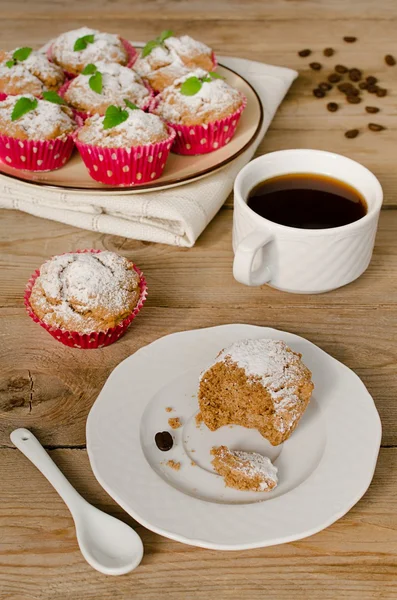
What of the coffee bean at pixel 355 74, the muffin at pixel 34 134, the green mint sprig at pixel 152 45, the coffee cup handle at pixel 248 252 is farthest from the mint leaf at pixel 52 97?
the coffee bean at pixel 355 74

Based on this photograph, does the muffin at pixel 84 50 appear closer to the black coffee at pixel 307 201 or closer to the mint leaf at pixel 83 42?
the mint leaf at pixel 83 42

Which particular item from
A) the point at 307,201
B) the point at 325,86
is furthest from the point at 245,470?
the point at 325,86

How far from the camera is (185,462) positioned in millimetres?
1076

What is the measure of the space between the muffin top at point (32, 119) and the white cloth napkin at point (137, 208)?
109 millimetres

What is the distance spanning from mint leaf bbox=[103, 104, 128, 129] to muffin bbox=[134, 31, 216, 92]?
11.5 inches

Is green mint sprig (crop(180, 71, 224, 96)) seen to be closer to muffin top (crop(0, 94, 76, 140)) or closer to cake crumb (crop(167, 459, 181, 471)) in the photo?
muffin top (crop(0, 94, 76, 140))

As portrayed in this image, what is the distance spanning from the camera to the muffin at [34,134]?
1.57m

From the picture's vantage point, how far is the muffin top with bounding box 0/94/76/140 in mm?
1579

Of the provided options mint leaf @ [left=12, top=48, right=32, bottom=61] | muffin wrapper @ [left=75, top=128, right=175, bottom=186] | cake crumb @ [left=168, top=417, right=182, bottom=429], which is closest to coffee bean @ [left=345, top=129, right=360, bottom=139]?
muffin wrapper @ [left=75, top=128, right=175, bottom=186]

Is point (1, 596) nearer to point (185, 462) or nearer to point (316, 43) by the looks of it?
point (185, 462)

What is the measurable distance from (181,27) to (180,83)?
76cm

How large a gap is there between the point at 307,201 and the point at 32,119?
0.64m

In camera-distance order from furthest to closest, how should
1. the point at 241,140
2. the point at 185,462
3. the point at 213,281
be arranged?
the point at 241,140
the point at 213,281
the point at 185,462

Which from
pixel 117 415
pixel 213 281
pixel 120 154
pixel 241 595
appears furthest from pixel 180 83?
pixel 241 595
